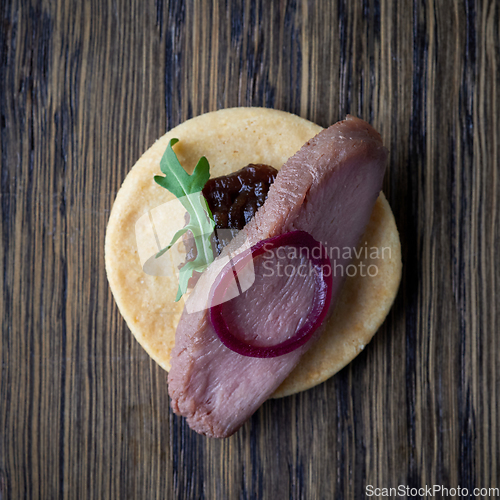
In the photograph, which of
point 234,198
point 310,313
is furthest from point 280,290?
point 234,198

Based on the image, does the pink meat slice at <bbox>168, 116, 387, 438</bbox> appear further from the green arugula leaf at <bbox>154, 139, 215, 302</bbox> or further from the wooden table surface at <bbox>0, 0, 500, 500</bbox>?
the wooden table surface at <bbox>0, 0, 500, 500</bbox>

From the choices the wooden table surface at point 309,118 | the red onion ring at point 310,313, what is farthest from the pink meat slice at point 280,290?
the wooden table surface at point 309,118

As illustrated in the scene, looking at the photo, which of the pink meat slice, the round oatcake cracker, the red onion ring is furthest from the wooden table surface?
the red onion ring

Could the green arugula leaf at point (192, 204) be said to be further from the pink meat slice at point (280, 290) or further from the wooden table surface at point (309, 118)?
the wooden table surface at point (309, 118)

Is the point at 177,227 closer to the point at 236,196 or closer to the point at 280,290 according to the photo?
the point at 236,196

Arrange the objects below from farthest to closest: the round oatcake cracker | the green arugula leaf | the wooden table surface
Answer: the wooden table surface → the round oatcake cracker → the green arugula leaf

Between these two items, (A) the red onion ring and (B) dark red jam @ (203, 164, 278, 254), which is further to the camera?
(B) dark red jam @ (203, 164, 278, 254)
